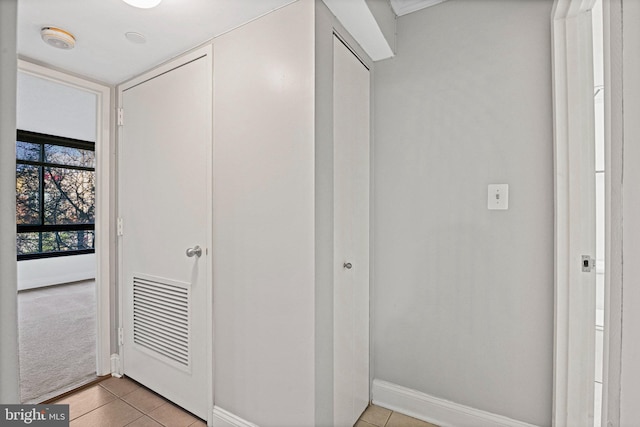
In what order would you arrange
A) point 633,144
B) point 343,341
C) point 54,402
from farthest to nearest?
1. point 54,402
2. point 343,341
3. point 633,144

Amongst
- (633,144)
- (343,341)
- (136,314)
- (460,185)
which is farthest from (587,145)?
(136,314)

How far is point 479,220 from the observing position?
1.59 metres

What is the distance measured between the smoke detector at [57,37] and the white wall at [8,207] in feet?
5.81

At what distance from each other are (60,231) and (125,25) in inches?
198

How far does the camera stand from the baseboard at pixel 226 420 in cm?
152

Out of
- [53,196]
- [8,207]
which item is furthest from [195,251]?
[53,196]

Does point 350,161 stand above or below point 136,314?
above

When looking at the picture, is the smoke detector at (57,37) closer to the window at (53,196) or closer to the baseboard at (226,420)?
the baseboard at (226,420)

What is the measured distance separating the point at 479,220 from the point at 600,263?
0.79 meters

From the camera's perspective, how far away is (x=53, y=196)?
4906 millimetres

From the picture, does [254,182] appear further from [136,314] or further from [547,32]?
[547,32]

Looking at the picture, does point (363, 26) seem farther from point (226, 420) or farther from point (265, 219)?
point (226, 420)

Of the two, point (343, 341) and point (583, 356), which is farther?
point (343, 341)

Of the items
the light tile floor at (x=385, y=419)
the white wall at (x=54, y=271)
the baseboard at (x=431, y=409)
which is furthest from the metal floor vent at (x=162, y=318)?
the white wall at (x=54, y=271)
